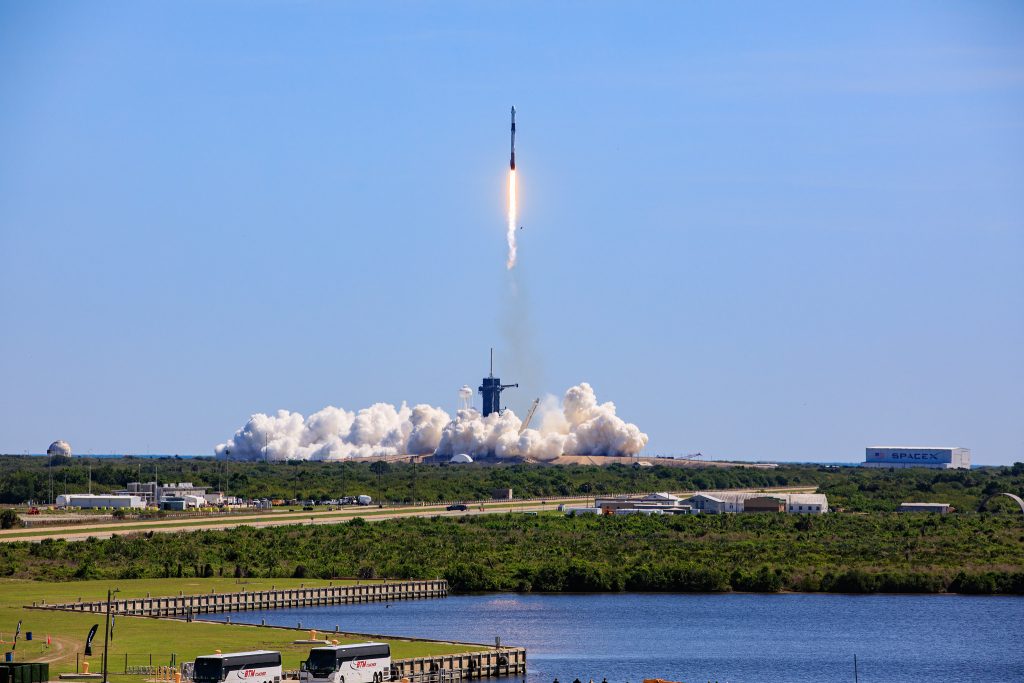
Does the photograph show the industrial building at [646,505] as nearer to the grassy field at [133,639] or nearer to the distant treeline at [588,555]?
the distant treeline at [588,555]

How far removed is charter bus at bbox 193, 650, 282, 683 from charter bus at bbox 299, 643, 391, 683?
4.23ft

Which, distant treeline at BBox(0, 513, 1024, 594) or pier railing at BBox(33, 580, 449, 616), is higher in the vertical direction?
distant treeline at BBox(0, 513, 1024, 594)

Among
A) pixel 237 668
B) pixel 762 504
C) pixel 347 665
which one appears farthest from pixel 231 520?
pixel 237 668

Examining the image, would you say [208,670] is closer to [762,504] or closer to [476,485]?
[762,504]

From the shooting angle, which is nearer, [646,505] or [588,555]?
[588,555]

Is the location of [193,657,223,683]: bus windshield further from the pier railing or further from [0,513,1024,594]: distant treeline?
[0,513,1024,594]: distant treeline

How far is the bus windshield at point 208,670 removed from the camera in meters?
51.7

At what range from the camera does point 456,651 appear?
63.0 meters

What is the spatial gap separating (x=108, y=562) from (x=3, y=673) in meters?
45.6

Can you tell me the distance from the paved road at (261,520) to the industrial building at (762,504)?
1256 cm

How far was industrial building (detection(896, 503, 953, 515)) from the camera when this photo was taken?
462ft

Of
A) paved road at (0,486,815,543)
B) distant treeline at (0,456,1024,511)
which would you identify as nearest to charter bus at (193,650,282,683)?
paved road at (0,486,815,543)

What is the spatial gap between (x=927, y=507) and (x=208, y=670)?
3970 inches

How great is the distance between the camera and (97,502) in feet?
487
